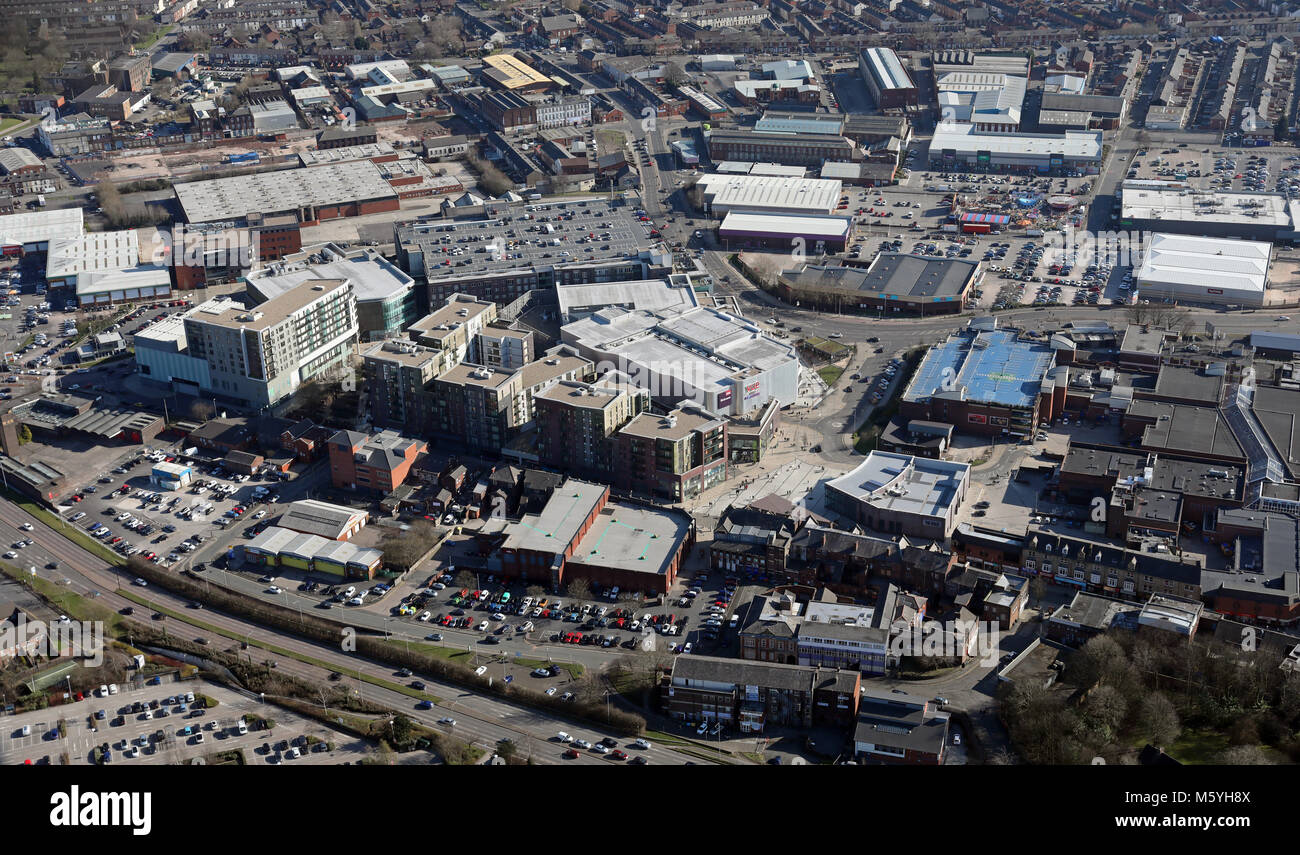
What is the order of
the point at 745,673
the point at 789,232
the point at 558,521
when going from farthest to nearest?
the point at 789,232, the point at 558,521, the point at 745,673

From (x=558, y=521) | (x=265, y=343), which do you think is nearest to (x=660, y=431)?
(x=558, y=521)

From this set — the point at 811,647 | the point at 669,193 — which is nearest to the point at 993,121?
the point at 669,193

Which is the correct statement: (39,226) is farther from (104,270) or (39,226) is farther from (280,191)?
(280,191)

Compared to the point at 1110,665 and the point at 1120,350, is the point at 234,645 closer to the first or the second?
the point at 1110,665

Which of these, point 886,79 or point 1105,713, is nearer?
point 1105,713

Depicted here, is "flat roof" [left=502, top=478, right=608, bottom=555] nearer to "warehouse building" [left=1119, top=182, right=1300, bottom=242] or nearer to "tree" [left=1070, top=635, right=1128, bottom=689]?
"tree" [left=1070, top=635, right=1128, bottom=689]

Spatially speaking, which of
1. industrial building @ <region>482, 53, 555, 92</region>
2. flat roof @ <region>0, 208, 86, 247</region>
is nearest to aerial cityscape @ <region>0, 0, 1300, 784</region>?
flat roof @ <region>0, 208, 86, 247</region>

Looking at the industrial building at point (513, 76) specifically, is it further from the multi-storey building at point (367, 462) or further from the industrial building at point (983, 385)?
the multi-storey building at point (367, 462)

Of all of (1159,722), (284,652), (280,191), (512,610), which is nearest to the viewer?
(1159,722)
